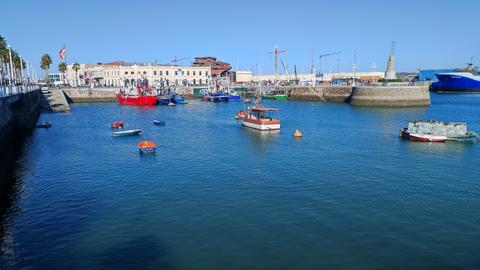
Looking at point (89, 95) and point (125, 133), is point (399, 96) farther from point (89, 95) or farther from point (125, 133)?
point (89, 95)

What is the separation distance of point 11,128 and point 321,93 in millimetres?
100872

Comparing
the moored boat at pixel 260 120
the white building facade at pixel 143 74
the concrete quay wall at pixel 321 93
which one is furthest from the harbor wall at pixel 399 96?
the white building facade at pixel 143 74

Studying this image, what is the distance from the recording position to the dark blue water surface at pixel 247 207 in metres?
19.0

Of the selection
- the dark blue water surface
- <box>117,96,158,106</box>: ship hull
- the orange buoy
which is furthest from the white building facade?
the dark blue water surface

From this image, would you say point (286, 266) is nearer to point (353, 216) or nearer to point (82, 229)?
point (353, 216)

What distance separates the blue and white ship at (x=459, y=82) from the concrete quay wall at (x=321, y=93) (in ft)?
193

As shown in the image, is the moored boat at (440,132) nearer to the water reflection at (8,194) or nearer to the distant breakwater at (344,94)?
the water reflection at (8,194)

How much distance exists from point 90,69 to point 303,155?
169 m

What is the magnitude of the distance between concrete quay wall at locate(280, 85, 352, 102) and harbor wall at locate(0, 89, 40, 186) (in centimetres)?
8755

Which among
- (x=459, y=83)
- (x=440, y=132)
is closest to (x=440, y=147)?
A: (x=440, y=132)

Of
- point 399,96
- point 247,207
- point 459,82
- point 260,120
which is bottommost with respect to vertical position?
point 247,207

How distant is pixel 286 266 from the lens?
1811 cm

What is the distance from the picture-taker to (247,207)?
Result: 25703mm

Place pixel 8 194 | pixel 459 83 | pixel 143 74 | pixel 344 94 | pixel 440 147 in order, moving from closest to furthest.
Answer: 1. pixel 8 194
2. pixel 440 147
3. pixel 344 94
4. pixel 459 83
5. pixel 143 74
